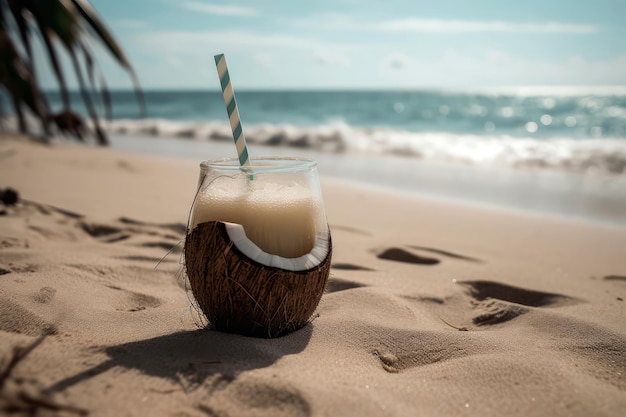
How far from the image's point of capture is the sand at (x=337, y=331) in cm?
134

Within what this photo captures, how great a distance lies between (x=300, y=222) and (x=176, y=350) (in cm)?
53

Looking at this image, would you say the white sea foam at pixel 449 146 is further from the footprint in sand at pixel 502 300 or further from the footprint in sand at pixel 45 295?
the footprint in sand at pixel 45 295

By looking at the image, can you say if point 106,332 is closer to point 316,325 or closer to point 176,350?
point 176,350

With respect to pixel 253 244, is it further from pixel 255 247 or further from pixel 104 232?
pixel 104 232

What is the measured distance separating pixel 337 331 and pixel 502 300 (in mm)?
948

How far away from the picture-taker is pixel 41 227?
293cm

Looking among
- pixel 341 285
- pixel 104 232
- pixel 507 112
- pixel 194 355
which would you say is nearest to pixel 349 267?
pixel 341 285

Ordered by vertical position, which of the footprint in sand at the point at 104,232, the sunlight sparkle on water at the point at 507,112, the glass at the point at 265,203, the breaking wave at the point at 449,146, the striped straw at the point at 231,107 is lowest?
the sunlight sparkle on water at the point at 507,112

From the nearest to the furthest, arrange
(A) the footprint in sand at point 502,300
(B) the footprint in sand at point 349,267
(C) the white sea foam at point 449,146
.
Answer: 1. (A) the footprint in sand at point 502,300
2. (B) the footprint in sand at point 349,267
3. (C) the white sea foam at point 449,146

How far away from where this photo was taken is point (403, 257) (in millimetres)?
3029

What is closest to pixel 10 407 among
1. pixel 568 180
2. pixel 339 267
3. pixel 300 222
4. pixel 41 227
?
pixel 300 222

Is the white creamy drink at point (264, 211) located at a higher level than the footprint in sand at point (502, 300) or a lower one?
higher

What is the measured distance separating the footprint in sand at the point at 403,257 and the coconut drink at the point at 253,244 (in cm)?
134

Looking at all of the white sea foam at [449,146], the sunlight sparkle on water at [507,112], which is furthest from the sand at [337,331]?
the sunlight sparkle on water at [507,112]
